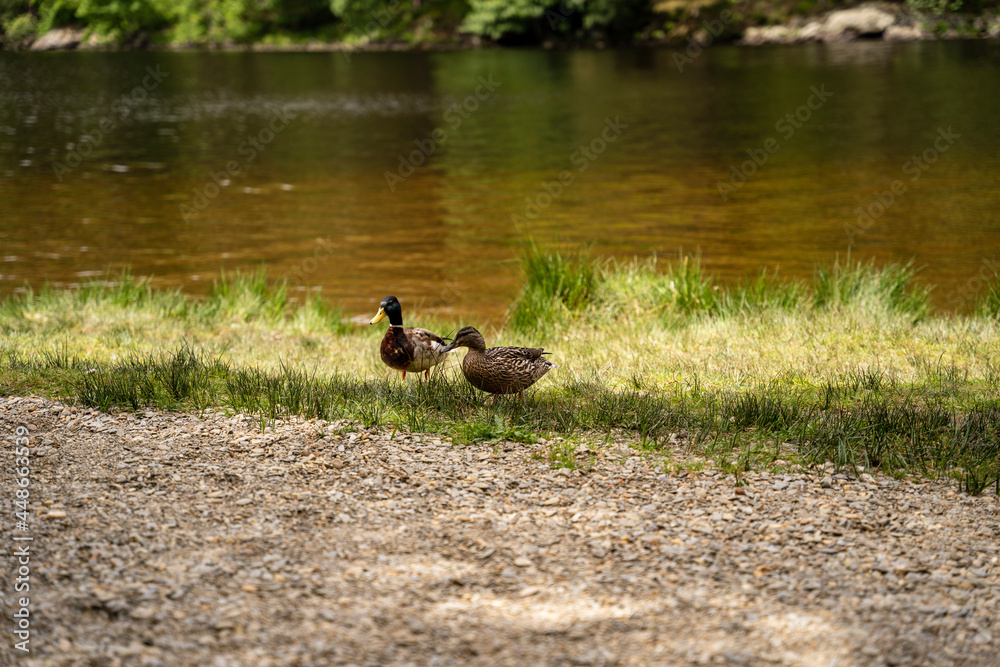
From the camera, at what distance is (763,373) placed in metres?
7.73

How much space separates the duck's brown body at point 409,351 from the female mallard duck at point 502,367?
92 cm

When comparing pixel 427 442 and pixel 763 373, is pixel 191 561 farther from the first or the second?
pixel 763 373

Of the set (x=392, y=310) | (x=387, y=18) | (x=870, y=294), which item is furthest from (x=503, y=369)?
(x=387, y=18)

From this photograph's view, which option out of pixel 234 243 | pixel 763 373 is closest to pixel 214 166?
pixel 234 243

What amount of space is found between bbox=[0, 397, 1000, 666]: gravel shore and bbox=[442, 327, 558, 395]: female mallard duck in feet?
1.90

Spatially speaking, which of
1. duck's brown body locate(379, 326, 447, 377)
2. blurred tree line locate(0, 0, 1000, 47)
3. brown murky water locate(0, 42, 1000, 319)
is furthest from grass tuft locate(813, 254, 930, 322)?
blurred tree line locate(0, 0, 1000, 47)

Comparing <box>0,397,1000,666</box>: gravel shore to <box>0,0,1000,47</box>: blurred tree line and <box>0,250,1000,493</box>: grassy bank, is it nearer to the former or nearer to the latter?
<box>0,250,1000,493</box>: grassy bank

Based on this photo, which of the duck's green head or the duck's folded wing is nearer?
the duck's folded wing

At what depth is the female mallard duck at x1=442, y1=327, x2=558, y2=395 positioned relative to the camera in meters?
6.43

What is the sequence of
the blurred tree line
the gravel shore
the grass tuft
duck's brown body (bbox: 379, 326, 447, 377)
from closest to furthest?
the gravel shore → duck's brown body (bbox: 379, 326, 447, 377) → the grass tuft → the blurred tree line

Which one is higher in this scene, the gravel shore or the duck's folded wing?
the duck's folded wing

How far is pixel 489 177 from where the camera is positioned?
2420 centimetres

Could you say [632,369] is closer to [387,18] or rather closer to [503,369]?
[503,369]

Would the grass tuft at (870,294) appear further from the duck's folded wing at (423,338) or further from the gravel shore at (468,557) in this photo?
the gravel shore at (468,557)
